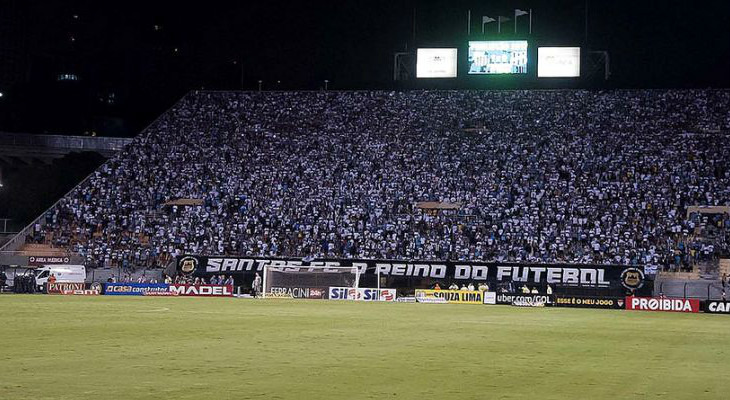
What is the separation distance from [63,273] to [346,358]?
145 ft

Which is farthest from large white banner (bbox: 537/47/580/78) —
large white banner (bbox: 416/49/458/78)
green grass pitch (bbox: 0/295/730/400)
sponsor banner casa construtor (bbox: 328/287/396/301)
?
green grass pitch (bbox: 0/295/730/400)

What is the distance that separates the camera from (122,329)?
28469mm

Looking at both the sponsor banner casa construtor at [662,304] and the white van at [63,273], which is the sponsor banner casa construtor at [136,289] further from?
the sponsor banner casa construtor at [662,304]

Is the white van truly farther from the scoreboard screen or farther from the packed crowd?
the scoreboard screen

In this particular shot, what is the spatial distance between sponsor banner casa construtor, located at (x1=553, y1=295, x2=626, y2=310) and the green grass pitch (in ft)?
57.6

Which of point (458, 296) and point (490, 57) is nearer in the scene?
point (458, 296)

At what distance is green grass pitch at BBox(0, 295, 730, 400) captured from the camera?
51.0 feet

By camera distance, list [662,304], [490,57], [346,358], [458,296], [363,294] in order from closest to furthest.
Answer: [346,358], [662,304], [458,296], [363,294], [490,57]

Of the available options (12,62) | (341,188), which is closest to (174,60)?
(12,62)

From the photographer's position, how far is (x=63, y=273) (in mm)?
60750

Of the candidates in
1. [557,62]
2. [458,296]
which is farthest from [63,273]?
[557,62]

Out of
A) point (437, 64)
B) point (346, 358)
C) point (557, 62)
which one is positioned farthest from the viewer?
point (437, 64)

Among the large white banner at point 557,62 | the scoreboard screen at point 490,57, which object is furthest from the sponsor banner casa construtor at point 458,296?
the large white banner at point 557,62

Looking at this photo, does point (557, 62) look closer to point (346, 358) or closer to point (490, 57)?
point (490, 57)
